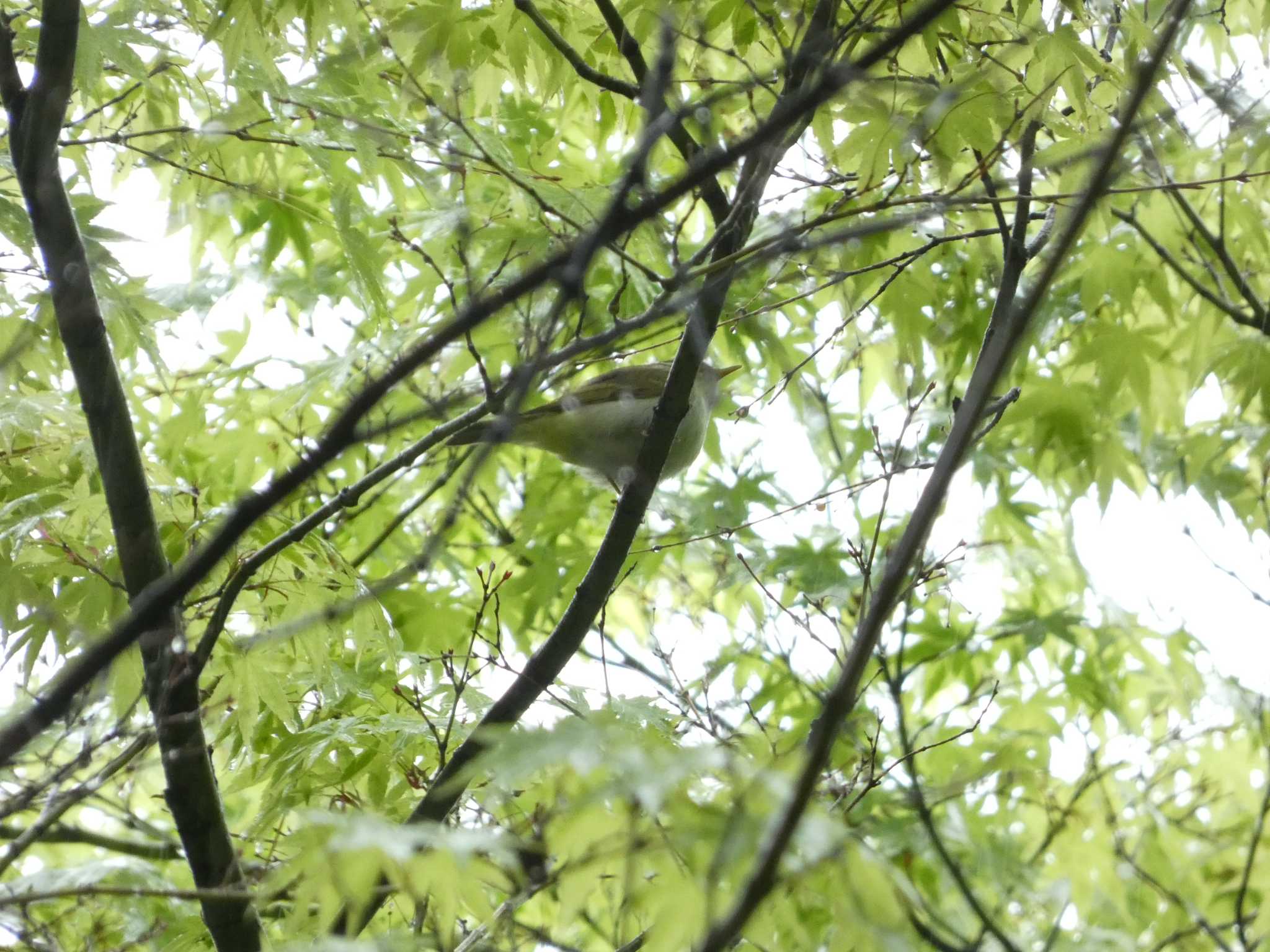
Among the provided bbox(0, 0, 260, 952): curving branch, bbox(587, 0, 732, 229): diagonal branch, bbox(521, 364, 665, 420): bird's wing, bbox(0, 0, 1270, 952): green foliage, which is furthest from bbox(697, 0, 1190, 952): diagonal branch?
bbox(521, 364, 665, 420): bird's wing

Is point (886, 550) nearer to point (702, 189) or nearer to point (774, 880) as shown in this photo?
point (702, 189)

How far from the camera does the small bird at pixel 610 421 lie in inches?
147

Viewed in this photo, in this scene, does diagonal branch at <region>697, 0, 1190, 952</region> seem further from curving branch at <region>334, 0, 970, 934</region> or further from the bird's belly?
the bird's belly

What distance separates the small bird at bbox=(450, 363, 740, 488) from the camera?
12.2 ft

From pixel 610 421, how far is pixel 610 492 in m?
0.52

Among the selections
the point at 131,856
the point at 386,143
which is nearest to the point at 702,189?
the point at 386,143

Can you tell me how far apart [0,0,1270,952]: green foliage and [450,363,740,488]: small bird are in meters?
0.22

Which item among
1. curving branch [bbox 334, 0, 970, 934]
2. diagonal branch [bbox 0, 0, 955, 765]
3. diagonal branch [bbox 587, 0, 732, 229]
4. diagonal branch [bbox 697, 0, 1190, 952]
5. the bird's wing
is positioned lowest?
diagonal branch [bbox 697, 0, 1190, 952]

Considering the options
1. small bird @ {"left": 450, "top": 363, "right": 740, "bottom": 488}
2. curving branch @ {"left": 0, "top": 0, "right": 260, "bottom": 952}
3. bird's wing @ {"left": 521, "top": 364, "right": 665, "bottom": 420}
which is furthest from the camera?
bird's wing @ {"left": 521, "top": 364, "right": 665, "bottom": 420}

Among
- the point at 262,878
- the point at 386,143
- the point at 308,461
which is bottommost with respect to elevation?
the point at 308,461

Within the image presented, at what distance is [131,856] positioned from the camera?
429 cm

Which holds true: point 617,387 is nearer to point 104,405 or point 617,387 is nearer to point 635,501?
point 635,501

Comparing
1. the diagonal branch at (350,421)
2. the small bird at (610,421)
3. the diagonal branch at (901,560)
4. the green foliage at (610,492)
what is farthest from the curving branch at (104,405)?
the small bird at (610,421)

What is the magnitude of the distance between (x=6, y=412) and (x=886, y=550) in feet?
7.02
